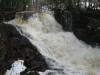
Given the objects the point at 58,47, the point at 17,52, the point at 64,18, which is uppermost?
the point at 64,18

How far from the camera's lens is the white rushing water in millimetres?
12917

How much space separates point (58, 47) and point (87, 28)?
10.8 feet

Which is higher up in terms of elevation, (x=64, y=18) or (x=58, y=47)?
(x=64, y=18)

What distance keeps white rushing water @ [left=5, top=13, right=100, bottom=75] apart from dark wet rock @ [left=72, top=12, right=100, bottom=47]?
487 millimetres

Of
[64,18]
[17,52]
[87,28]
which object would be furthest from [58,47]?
[64,18]

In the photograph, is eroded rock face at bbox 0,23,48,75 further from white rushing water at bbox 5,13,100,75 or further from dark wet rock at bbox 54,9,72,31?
dark wet rock at bbox 54,9,72,31

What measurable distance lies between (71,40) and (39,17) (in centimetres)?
251

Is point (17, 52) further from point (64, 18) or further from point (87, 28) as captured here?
point (64, 18)

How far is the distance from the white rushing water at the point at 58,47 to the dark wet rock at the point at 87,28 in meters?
0.49

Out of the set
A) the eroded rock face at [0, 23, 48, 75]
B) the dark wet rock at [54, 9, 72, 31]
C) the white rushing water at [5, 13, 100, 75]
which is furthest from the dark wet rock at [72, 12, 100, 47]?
the eroded rock face at [0, 23, 48, 75]

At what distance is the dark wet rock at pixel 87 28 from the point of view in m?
17.3

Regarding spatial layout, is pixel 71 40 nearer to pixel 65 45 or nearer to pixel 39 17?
pixel 65 45

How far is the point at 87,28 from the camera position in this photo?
17797 millimetres

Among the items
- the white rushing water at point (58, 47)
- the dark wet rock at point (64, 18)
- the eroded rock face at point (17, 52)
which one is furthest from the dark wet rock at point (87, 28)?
the eroded rock face at point (17, 52)
